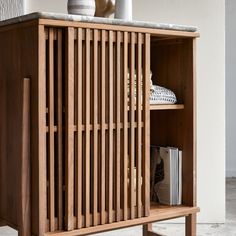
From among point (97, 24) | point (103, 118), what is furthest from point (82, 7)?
point (103, 118)

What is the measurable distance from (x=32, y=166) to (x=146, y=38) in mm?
629

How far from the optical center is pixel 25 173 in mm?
1650

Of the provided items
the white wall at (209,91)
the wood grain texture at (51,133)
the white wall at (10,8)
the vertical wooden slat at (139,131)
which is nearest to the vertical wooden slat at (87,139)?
the wood grain texture at (51,133)

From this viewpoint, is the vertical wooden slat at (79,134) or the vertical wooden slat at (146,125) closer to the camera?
the vertical wooden slat at (79,134)

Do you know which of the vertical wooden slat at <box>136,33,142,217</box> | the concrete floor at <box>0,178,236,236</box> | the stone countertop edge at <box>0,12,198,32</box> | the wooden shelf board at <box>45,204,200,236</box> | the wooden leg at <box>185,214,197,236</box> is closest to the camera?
the stone countertop edge at <box>0,12,198,32</box>

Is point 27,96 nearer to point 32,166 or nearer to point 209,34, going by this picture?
point 32,166

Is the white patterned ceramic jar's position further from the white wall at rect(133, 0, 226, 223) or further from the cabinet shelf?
the white wall at rect(133, 0, 226, 223)

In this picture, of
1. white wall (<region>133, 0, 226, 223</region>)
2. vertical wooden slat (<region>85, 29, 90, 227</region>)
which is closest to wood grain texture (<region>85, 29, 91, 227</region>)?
vertical wooden slat (<region>85, 29, 90, 227</region>)

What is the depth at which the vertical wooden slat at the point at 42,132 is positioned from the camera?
1.59 m

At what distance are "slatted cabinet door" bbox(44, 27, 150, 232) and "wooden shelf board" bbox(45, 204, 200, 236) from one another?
0.06ft

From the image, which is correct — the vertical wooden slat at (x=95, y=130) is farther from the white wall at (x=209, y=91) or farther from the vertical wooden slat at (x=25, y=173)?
the white wall at (x=209, y=91)

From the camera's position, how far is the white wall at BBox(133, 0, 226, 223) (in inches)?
121

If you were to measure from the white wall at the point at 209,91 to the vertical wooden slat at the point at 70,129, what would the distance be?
1509 millimetres

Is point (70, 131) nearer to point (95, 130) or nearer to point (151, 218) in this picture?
point (95, 130)
